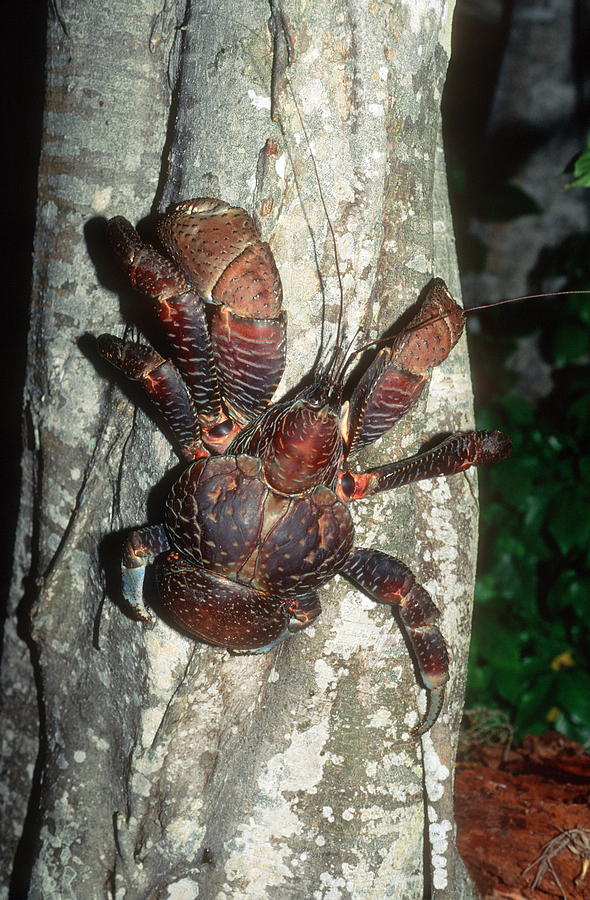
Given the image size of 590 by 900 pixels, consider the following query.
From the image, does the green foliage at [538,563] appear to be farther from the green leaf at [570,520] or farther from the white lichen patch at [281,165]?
the white lichen patch at [281,165]

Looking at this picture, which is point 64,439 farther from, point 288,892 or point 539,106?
point 539,106

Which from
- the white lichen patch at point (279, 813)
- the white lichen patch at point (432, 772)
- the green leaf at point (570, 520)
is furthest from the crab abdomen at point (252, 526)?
the green leaf at point (570, 520)

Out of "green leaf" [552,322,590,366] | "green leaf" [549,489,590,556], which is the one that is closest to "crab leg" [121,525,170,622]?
"green leaf" [549,489,590,556]

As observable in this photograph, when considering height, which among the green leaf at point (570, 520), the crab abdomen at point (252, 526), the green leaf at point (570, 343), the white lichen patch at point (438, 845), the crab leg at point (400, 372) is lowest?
the white lichen patch at point (438, 845)

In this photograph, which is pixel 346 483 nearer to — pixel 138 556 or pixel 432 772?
pixel 138 556

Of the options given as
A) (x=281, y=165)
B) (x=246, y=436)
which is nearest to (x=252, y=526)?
(x=246, y=436)

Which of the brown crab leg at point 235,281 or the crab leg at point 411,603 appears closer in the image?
the brown crab leg at point 235,281
